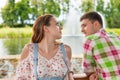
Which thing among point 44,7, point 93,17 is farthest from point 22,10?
point 93,17

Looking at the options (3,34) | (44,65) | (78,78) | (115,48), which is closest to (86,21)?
(115,48)

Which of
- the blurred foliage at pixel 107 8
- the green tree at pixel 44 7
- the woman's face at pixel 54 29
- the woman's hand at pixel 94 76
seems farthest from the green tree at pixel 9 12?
the woman's hand at pixel 94 76

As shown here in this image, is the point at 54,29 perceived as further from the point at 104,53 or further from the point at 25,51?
the point at 104,53

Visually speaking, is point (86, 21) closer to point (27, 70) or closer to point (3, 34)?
point (27, 70)

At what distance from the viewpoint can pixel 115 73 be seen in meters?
1.40

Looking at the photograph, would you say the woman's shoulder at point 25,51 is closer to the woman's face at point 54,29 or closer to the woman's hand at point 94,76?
the woman's face at point 54,29

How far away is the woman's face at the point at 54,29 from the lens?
1618 millimetres

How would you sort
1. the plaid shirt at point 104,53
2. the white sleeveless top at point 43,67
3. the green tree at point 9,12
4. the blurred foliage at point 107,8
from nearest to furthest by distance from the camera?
the plaid shirt at point 104,53 < the white sleeveless top at point 43,67 < the blurred foliage at point 107,8 < the green tree at point 9,12

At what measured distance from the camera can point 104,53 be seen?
1.41 meters

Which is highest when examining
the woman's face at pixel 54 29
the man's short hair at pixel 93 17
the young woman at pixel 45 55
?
the man's short hair at pixel 93 17

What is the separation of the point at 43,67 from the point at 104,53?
1.01ft

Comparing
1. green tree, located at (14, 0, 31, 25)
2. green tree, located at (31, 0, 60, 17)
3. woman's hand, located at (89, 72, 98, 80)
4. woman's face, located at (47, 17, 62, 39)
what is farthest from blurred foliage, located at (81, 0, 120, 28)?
woman's hand, located at (89, 72, 98, 80)

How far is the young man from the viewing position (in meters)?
1.40

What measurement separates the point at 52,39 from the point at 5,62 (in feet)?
6.75
